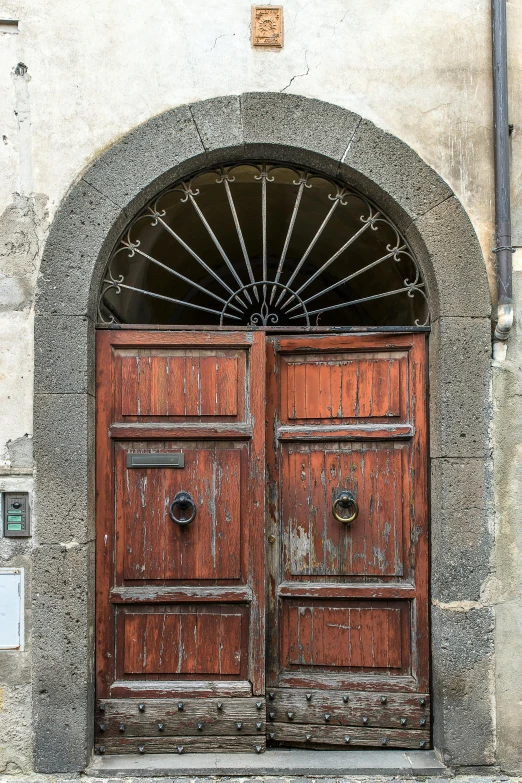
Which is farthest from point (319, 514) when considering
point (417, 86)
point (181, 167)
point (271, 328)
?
point (417, 86)

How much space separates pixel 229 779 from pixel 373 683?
0.93m

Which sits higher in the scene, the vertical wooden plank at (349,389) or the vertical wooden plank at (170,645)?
the vertical wooden plank at (349,389)

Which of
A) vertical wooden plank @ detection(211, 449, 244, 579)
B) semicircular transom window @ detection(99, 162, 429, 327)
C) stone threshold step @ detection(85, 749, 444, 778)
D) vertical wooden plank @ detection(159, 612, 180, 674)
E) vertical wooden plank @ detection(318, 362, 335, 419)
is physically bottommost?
stone threshold step @ detection(85, 749, 444, 778)

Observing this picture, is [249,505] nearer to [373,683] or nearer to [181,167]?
[373,683]

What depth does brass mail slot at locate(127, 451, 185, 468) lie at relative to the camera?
12.9 feet

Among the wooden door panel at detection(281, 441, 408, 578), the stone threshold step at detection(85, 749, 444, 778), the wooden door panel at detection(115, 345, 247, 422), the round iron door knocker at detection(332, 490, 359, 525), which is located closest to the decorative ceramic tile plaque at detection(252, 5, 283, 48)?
the wooden door panel at detection(115, 345, 247, 422)

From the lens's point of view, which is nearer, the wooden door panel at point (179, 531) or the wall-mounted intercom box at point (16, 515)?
the wall-mounted intercom box at point (16, 515)

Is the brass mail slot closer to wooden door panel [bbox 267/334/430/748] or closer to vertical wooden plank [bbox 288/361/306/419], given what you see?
wooden door panel [bbox 267/334/430/748]

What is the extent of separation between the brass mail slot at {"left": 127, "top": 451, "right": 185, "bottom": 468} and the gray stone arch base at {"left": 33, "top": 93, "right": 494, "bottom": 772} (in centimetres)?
26

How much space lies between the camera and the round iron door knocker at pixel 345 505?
154 inches

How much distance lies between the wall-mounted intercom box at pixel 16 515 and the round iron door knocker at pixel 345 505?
5.59ft

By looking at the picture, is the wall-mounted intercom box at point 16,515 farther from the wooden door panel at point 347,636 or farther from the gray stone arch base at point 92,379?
the wooden door panel at point 347,636

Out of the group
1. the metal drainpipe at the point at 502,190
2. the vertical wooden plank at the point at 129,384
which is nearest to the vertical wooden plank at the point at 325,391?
the metal drainpipe at the point at 502,190

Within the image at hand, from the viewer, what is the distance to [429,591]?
154 inches
